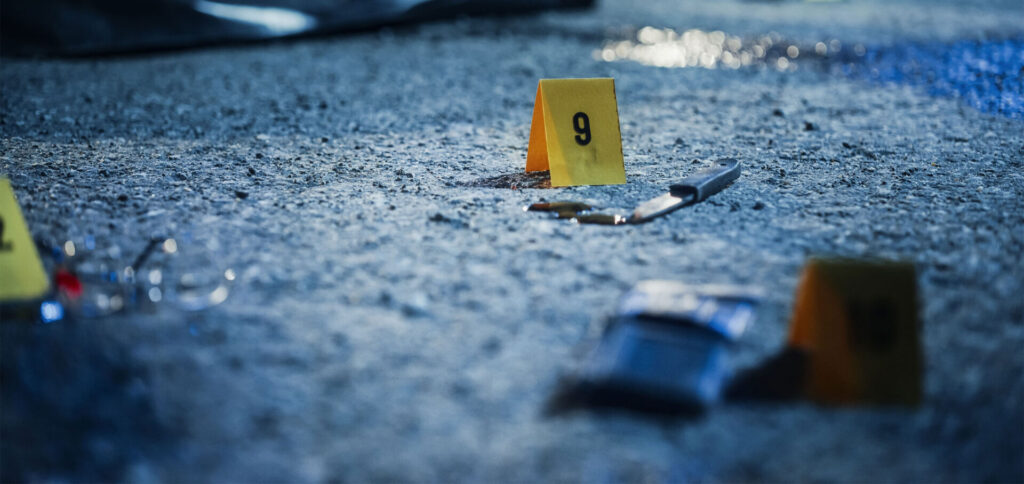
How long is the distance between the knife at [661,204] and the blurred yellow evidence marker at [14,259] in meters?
1.21

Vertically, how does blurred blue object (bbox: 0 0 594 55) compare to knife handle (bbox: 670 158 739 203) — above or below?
above

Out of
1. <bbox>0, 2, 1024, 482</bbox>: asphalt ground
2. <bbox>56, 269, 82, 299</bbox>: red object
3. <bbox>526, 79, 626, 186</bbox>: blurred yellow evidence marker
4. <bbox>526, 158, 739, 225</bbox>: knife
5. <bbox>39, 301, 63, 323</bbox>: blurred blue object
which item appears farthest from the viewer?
<bbox>526, 79, 626, 186</bbox>: blurred yellow evidence marker

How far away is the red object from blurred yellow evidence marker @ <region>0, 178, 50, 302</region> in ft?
0.19

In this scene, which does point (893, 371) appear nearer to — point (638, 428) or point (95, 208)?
point (638, 428)

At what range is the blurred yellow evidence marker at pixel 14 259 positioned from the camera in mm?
1494

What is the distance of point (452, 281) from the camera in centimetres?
170

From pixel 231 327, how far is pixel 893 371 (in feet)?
3.95

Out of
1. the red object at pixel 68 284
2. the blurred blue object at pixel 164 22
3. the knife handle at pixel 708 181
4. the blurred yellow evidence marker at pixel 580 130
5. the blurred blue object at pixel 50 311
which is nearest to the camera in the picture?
the blurred blue object at pixel 50 311

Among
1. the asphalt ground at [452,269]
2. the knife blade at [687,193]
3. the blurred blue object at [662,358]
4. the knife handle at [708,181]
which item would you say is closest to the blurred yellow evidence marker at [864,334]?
the asphalt ground at [452,269]

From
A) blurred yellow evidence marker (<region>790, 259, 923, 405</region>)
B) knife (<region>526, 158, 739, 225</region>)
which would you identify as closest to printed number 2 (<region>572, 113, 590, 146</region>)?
knife (<region>526, 158, 739, 225</region>)

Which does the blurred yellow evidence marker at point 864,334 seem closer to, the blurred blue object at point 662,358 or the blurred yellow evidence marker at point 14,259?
the blurred blue object at point 662,358

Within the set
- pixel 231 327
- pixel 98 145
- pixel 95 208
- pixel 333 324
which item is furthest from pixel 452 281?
pixel 98 145

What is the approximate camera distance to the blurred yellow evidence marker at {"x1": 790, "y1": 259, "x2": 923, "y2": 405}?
1223mm

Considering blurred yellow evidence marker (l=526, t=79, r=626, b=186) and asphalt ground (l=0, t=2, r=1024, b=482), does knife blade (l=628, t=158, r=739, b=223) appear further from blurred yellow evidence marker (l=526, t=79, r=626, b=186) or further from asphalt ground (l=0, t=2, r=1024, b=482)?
blurred yellow evidence marker (l=526, t=79, r=626, b=186)
